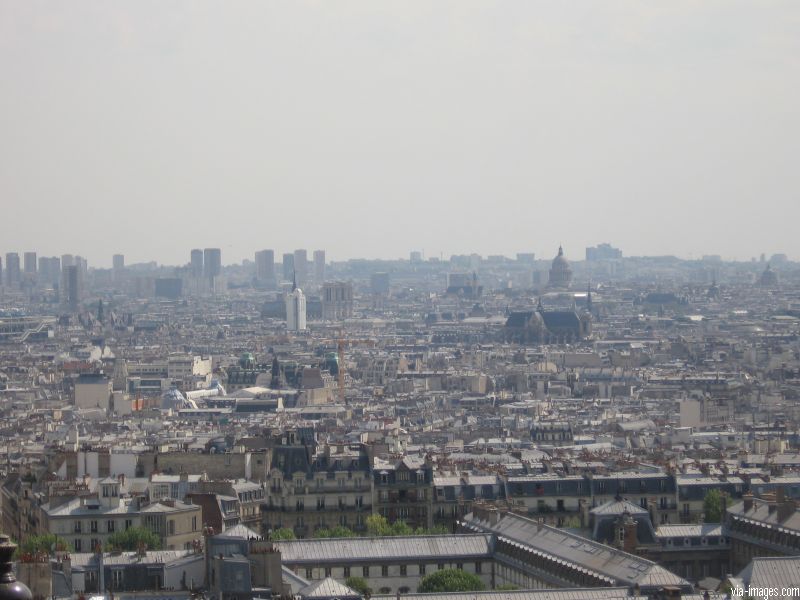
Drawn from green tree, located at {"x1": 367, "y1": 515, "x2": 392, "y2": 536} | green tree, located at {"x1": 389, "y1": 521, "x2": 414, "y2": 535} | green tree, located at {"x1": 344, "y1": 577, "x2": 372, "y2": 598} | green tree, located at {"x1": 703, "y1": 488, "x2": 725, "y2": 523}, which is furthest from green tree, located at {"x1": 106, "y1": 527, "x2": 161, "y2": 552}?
green tree, located at {"x1": 703, "y1": 488, "x2": 725, "y2": 523}

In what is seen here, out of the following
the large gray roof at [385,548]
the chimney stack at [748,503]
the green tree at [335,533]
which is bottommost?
the green tree at [335,533]

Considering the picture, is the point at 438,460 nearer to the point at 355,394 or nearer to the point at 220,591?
the point at 220,591

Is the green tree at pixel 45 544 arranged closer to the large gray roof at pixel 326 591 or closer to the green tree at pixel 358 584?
the green tree at pixel 358 584

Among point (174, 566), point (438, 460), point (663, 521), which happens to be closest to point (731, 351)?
point (438, 460)

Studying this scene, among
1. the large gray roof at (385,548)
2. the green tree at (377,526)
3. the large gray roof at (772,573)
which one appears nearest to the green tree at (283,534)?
the green tree at (377,526)

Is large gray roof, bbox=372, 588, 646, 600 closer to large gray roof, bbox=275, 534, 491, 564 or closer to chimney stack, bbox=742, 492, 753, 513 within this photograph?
large gray roof, bbox=275, 534, 491, 564

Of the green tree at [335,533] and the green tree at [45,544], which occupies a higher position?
the green tree at [45,544]
